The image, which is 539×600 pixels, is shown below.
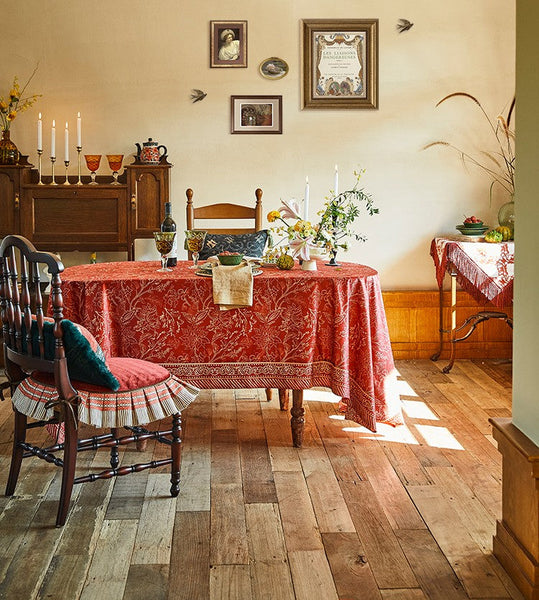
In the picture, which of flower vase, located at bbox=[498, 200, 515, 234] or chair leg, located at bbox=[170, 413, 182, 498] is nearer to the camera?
chair leg, located at bbox=[170, 413, 182, 498]

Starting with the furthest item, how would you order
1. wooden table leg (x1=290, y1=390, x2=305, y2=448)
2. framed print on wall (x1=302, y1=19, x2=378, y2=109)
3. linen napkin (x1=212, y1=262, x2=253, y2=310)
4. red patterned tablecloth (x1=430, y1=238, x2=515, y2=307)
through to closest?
framed print on wall (x1=302, y1=19, x2=378, y2=109) < red patterned tablecloth (x1=430, y1=238, x2=515, y2=307) < wooden table leg (x1=290, y1=390, x2=305, y2=448) < linen napkin (x1=212, y1=262, x2=253, y2=310)

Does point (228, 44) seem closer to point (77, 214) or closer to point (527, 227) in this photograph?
point (77, 214)

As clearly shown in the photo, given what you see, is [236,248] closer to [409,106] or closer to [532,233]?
[409,106]

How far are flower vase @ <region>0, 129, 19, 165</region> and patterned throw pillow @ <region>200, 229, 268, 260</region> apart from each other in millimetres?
1634

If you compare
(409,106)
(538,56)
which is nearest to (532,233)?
(538,56)

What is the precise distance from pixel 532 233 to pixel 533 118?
0.32 meters

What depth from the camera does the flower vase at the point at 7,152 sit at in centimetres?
516

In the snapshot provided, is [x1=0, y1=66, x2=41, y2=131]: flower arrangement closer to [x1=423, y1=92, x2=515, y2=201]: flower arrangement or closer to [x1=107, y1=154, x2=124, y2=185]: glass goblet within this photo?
[x1=107, y1=154, x2=124, y2=185]: glass goblet

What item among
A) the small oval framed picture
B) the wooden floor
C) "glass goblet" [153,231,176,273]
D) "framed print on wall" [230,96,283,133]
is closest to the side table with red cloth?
the wooden floor

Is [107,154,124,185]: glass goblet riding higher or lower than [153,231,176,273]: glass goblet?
higher

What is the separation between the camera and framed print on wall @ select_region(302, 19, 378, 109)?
17.5ft

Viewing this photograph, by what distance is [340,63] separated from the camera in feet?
17.6

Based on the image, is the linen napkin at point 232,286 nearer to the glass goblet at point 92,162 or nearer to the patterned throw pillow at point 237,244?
the patterned throw pillow at point 237,244

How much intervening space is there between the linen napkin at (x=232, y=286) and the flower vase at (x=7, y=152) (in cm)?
231
